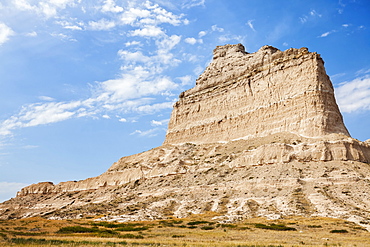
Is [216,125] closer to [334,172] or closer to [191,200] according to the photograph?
[191,200]

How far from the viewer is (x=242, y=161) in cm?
5734

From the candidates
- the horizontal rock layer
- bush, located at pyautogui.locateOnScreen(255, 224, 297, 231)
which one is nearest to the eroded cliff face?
the horizontal rock layer

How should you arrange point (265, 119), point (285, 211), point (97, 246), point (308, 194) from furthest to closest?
point (265, 119) → point (308, 194) → point (285, 211) → point (97, 246)

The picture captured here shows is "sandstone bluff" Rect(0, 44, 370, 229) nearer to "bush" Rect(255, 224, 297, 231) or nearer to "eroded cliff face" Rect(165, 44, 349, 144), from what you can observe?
"eroded cliff face" Rect(165, 44, 349, 144)

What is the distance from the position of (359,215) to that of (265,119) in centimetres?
3473

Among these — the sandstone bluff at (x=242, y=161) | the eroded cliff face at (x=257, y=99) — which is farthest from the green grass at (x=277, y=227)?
the eroded cliff face at (x=257, y=99)

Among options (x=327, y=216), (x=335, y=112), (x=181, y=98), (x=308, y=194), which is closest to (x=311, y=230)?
(x=327, y=216)

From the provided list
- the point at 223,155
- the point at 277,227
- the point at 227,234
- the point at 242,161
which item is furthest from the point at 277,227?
the point at 223,155

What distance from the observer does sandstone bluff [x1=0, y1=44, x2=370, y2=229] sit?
43719mm

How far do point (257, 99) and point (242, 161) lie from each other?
20284mm

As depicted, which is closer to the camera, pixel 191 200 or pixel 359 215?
pixel 359 215

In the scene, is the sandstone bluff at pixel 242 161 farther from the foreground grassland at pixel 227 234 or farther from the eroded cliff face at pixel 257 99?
the foreground grassland at pixel 227 234

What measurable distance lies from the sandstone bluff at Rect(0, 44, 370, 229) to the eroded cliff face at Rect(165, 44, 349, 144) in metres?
0.24

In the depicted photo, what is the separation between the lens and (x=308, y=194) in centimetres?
4262
